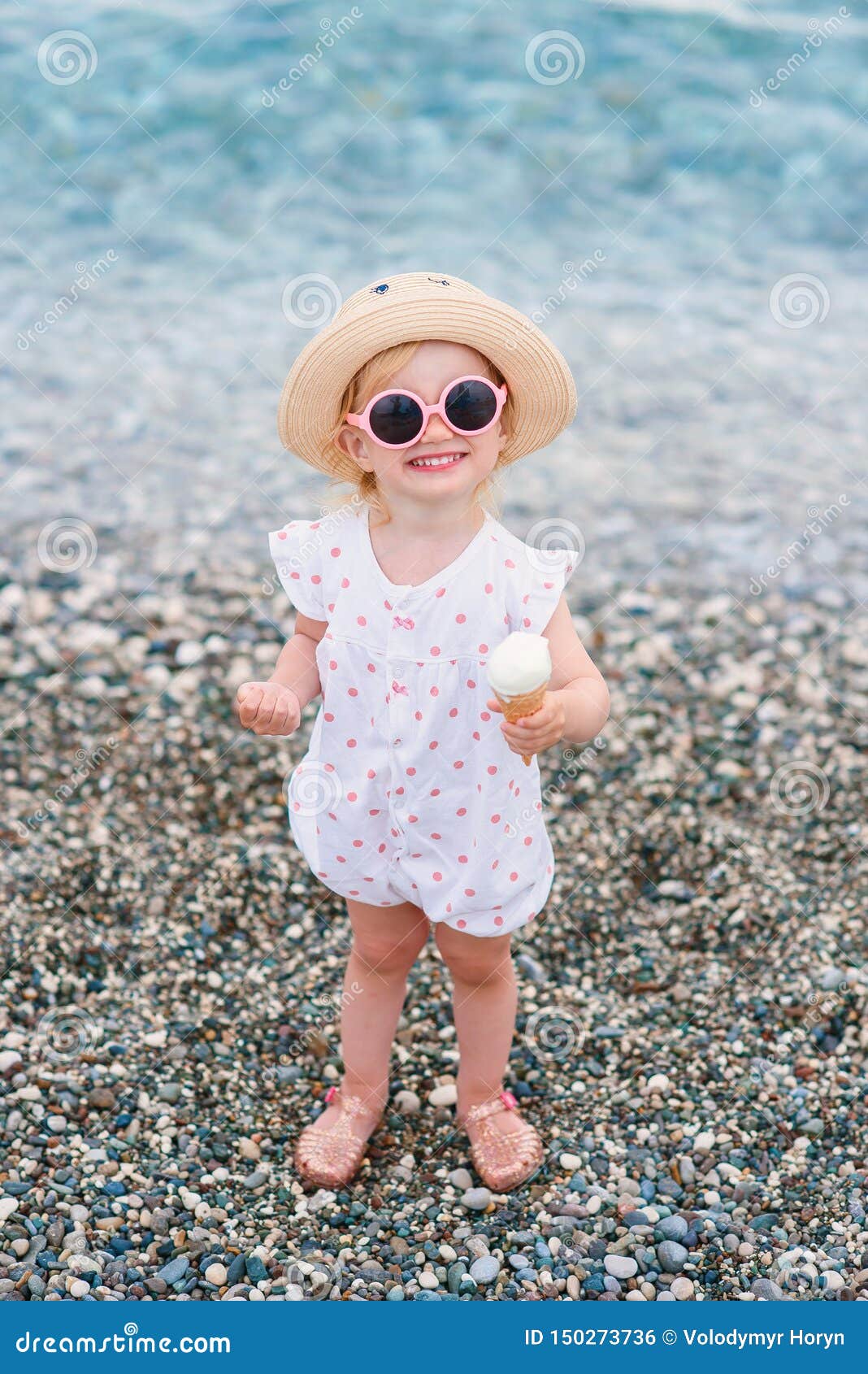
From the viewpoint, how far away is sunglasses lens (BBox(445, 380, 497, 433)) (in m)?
2.84

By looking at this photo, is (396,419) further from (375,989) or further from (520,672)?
(375,989)

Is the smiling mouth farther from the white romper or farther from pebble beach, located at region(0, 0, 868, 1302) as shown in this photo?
pebble beach, located at region(0, 0, 868, 1302)

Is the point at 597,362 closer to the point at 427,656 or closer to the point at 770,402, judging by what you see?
the point at 770,402

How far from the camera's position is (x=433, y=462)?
291 cm

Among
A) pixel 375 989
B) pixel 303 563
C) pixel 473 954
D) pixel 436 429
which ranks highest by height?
pixel 436 429

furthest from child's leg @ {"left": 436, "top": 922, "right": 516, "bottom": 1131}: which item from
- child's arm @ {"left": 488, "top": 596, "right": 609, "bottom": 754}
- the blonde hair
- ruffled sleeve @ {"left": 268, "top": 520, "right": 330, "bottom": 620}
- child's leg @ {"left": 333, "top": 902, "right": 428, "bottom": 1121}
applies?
the blonde hair

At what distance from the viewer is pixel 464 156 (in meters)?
14.2

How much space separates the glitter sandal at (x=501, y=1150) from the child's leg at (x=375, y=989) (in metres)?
0.29

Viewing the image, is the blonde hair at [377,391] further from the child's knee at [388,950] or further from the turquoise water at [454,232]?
the turquoise water at [454,232]

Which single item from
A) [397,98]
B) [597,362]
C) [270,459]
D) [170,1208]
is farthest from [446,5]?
[170,1208]

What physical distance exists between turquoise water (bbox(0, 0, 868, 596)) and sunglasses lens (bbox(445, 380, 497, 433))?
4.45m

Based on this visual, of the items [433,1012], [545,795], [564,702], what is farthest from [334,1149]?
[545,795]

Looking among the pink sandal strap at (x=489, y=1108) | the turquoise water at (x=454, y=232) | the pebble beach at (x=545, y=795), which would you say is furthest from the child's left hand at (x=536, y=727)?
the turquoise water at (x=454, y=232)

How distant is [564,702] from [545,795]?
7.47 ft
